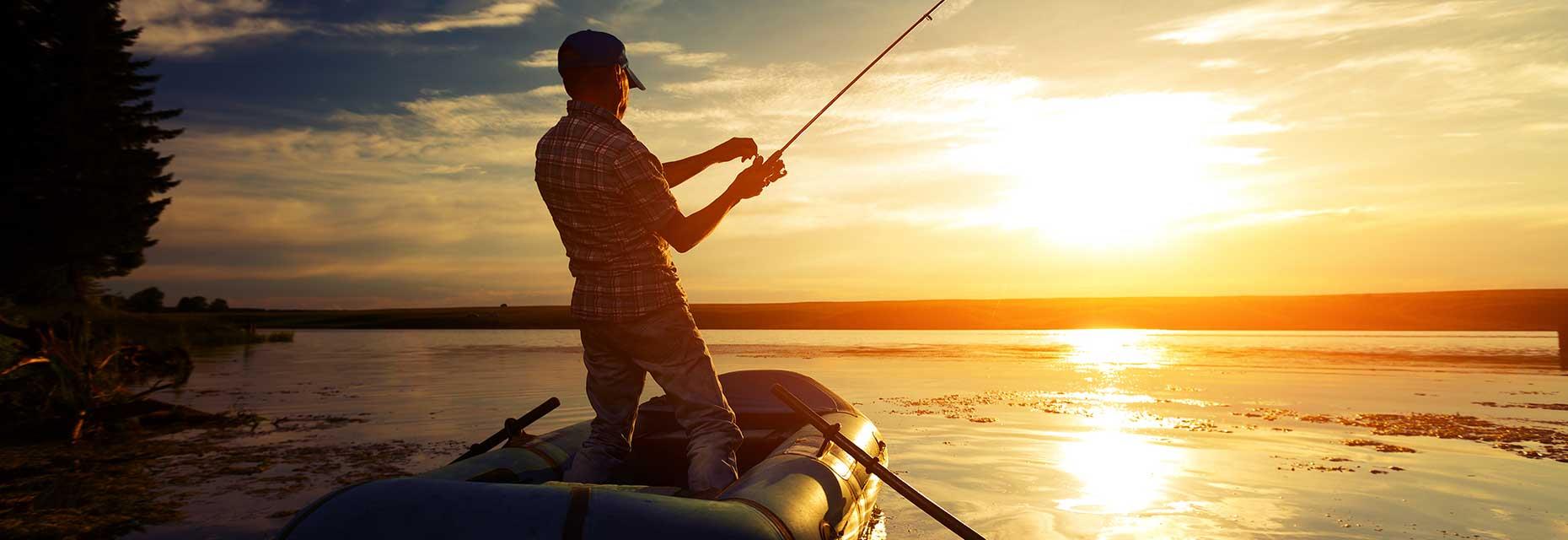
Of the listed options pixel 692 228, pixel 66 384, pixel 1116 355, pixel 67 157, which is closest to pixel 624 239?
pixel 692 228

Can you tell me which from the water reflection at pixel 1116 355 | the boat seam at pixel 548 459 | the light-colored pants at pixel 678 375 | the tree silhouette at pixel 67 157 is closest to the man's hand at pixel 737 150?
the light-colored pants at pixel 678 375

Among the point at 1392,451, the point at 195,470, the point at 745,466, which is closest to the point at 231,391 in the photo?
→ the point at 195,470

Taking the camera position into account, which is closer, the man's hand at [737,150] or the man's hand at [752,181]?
the man's hand at [752,181]

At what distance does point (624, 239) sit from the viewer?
155 inches

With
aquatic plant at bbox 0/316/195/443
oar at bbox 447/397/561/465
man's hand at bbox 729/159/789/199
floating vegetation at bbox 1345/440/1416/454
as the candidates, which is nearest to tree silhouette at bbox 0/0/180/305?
aquatic plant at bbox 0/316/195/443

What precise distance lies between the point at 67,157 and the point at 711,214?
126ft

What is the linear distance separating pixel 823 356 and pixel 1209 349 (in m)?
14.6

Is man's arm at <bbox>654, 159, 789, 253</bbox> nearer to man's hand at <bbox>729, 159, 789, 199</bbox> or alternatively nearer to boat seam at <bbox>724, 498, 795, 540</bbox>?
man's hand at <bbox>729, 159, 789, 199</bbox>

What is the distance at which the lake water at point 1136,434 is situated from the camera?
652 cm

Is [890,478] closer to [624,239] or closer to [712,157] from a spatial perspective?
[624,239]

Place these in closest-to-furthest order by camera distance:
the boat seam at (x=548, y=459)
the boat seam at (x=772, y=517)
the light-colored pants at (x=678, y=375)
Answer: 1. the boat seam at (x=772, y=517)
2. the light-colored pants at (x=678, y=375)
3. the boat seam at (x=548, y=459)

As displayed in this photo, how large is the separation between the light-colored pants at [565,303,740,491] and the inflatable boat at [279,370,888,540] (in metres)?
0.16

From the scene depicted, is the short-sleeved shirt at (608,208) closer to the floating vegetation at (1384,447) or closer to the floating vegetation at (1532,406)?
the floating vegetation at (1384,447)

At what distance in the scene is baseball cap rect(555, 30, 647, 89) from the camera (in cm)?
397
